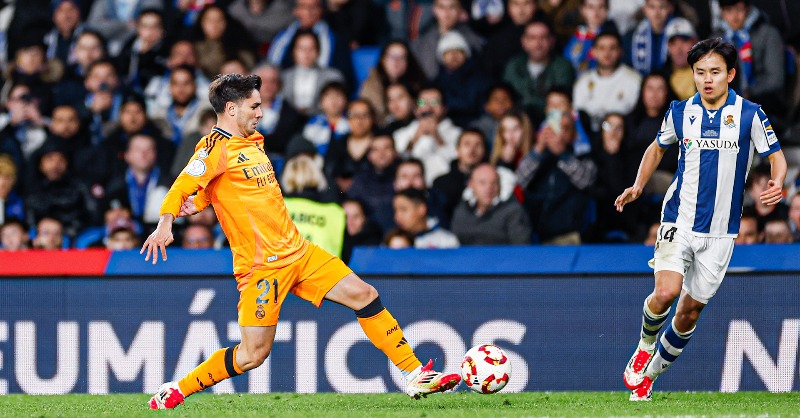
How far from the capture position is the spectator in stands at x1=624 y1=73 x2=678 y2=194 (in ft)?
31.9

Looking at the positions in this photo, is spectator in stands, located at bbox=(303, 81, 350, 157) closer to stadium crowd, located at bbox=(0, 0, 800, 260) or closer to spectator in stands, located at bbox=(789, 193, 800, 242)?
stadium crowd, located at bbox=(0, 0, 800, 260)

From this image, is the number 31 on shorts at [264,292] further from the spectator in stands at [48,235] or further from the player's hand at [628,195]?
the spectator in stands at [48,235]

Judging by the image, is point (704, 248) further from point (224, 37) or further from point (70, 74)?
point (70, 74)

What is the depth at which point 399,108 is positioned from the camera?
10.5m

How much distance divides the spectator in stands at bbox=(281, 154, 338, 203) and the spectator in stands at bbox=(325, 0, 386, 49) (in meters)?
1.72

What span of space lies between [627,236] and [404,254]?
2.36 meters

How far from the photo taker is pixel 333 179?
10.2 m

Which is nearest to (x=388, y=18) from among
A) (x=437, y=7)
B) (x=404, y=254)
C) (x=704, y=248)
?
(x=437, y=7)

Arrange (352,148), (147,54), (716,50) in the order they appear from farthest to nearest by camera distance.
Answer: (147,54), (352,148), (716,50)

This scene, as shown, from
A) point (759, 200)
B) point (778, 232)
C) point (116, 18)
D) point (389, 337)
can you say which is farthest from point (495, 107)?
point (389, 337)

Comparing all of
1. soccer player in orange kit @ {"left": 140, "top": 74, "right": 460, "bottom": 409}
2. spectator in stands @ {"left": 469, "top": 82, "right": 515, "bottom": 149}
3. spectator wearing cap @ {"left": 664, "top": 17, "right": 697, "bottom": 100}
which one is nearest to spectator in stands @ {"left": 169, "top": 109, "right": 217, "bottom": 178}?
spectator in stands @ {"left": 469, "top": 82, "right": 515, "bottom": 149}

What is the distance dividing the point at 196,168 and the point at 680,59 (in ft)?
17.3

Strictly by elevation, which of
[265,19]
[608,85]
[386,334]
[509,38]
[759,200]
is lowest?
[386,334]

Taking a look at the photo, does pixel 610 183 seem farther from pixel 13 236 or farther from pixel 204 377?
pixel 13 236
